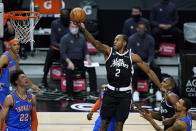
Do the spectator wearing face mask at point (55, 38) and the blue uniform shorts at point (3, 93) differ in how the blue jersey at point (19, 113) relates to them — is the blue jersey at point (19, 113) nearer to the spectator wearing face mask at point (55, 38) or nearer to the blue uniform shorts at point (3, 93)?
the blue uniform shorts at point (3, 93)

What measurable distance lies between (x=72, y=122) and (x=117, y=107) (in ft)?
7.73

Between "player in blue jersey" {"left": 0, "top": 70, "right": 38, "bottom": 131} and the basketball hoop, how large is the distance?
146cm

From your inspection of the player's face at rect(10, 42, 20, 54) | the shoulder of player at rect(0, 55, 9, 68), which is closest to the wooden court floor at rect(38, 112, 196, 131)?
the shoulder of player at rect(0, 55, 9, 68)

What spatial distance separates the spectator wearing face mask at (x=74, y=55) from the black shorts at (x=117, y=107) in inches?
156

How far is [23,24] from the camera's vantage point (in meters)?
8.34

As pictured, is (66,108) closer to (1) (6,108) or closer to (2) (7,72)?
(2) (7,72)

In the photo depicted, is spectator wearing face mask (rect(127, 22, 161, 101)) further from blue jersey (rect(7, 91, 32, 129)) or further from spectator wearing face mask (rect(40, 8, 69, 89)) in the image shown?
blue jersey (rect(7, 91, 32, 129))

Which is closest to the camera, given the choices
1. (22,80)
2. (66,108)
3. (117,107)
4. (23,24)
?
Result: (22,80)

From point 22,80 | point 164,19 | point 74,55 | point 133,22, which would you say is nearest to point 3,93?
point 22,80

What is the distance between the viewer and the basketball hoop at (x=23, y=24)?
26.7ft

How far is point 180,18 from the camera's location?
14.3 meters

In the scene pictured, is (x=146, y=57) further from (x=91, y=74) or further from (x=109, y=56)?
A: (x=109, y=56)

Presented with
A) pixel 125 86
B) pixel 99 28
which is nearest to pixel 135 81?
pixel 99 28

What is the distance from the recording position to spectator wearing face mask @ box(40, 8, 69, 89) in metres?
12.3
